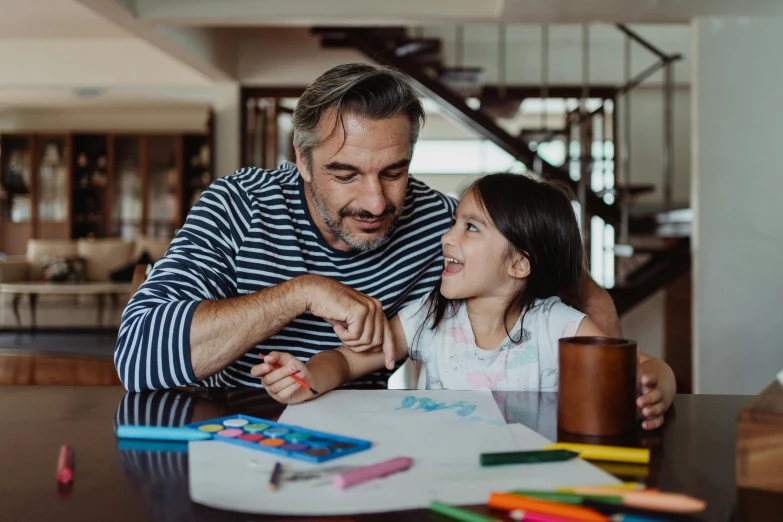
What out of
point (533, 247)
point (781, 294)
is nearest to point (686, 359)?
point (781, 294)

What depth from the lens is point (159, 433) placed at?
894 millimetres

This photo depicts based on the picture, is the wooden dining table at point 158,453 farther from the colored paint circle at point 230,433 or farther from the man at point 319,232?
the man at point 319,232

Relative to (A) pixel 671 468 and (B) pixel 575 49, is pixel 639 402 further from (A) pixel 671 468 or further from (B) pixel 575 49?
(B) pixel 575 49

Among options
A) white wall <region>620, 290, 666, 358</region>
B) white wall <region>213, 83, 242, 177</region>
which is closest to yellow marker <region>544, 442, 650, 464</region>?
white wall <region>620, 290, 666, 358</region>

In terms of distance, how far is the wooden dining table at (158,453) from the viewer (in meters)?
0.67

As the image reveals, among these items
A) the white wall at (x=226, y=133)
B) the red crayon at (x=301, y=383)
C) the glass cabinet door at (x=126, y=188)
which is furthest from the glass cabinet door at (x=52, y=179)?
the red crayon at (x=301, y=383)

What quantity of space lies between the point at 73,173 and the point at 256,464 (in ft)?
33.4

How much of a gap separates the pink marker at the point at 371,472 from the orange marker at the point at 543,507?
0.12 metres

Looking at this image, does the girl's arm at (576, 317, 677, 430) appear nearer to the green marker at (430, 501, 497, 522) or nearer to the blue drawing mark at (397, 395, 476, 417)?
the blue drawing mark at (397, 395, 476, 417)

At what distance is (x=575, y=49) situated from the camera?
7531mm

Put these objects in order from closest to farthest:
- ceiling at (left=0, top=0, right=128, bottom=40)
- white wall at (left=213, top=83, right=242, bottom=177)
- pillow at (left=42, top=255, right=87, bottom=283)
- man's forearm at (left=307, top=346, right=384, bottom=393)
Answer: man's forearm at (left=307, top=346, right=384, bottom=393), ceiling at (left=0, top=0, right=128, bottom=40), white wall at (left=213, top=83, right=242, bottom=177), pillow at (left=42, top=255, right=87, bottom=283)

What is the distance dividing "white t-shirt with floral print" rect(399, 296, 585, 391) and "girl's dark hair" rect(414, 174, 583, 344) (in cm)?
3

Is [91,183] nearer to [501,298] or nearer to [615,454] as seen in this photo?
[501,298]

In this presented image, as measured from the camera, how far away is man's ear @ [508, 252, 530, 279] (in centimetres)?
162
